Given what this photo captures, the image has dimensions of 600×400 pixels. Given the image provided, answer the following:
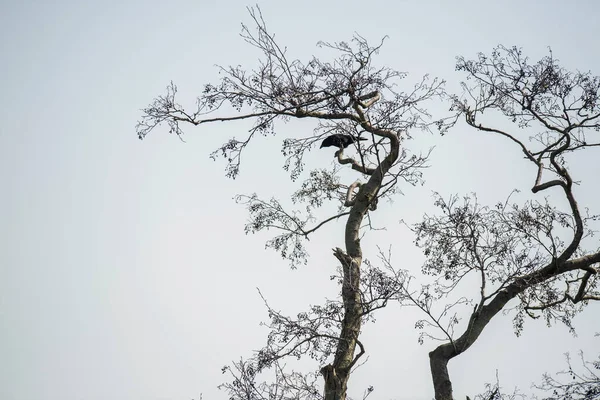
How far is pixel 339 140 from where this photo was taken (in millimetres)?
9664

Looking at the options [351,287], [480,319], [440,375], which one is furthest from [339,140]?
[440,375]

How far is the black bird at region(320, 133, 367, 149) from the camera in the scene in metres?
9.50

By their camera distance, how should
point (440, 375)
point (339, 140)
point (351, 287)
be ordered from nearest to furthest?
point (440, 375), point (351, 287), point (339, 140)

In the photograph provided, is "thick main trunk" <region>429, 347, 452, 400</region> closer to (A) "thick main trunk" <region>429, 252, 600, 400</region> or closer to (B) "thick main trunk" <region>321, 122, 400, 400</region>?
(A) "thick main trunk" <region>429, 252, 600, 400</region>

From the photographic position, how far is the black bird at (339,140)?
31.2 ft

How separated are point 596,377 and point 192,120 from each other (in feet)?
20.0

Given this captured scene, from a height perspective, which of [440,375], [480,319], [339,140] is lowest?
[440,375]

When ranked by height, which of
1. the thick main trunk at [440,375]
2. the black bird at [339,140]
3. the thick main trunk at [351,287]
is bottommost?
the thick main trunk at [440,375]

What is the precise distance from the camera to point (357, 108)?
926 centimetres

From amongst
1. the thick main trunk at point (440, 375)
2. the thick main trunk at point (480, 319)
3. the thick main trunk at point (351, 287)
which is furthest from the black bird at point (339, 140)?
the thick main trunk at point (440, 375)

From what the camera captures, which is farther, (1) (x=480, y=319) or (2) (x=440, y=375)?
(1) (x=480, y=319)

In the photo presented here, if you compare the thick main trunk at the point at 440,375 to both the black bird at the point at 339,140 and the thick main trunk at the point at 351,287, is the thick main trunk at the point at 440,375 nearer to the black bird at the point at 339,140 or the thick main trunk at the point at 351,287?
the thick main trunk at the point at 351,287

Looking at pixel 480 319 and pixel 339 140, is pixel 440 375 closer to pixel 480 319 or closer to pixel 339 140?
pixel 480 319

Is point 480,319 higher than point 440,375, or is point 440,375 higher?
point 480,319
